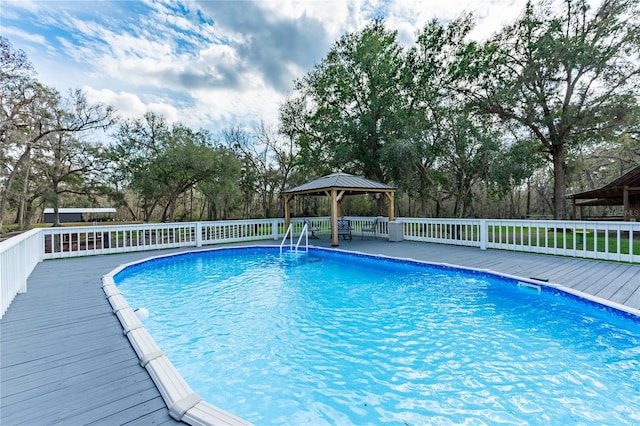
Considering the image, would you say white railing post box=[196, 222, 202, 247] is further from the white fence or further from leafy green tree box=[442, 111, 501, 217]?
leafy green tree box=[442, 111, 501, 217]

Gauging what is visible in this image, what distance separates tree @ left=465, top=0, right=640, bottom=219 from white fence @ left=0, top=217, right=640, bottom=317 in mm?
4422

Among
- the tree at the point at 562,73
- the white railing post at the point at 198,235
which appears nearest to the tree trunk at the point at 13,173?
the white railing post at the point at 198,235

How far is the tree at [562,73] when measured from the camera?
32.4 feet

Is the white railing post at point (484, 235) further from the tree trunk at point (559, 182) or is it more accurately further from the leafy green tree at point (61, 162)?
the leafy green tree at point (61, 162)

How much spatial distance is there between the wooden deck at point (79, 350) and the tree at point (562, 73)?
8054 mm

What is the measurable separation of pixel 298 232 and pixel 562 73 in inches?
482

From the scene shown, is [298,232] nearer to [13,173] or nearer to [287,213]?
[287,213]

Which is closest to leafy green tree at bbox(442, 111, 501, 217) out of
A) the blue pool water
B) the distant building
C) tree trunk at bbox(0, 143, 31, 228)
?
the blue pool water

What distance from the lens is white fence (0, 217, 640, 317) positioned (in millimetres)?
4353

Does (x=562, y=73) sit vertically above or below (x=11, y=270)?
above

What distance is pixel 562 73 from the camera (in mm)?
11148

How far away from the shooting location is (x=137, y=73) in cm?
1077

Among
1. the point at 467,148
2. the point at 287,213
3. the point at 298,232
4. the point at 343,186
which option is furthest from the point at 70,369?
the point at 467,148

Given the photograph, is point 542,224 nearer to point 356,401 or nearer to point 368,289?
point 368,289
